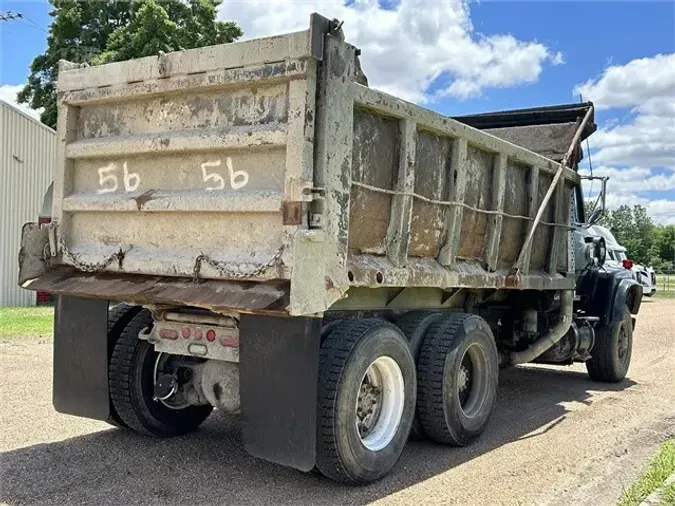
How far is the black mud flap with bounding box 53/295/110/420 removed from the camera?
5293 millimetres

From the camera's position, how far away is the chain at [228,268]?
437 cm

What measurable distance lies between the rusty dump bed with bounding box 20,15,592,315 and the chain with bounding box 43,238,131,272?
0.01 metres

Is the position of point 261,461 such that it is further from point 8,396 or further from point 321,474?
point 8,396

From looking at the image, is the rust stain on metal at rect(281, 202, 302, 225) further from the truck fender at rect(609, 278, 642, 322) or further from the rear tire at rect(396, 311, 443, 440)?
the truck fender at rect(609, 278, 642, 322)

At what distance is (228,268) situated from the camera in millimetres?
4578

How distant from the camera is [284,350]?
14.3 feet

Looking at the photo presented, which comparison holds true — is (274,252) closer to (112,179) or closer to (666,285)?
(112,179)

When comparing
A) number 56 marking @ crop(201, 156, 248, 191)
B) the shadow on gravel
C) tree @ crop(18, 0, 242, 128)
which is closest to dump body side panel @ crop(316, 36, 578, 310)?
number 56 marking @ crop(201, 156, 248, 191)

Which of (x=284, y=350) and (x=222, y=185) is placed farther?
(x=222, y=185)

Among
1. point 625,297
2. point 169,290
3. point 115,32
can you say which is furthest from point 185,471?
point 115,32

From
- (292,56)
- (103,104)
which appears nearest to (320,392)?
(292,56)

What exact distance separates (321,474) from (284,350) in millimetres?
939

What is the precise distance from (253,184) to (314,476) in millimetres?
2009

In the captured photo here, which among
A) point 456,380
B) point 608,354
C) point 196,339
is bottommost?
point 608,354
